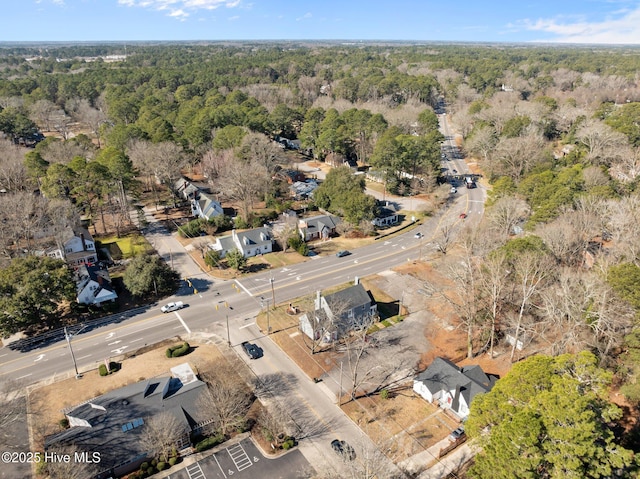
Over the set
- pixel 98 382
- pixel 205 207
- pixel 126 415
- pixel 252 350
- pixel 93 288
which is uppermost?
pixel 205 207

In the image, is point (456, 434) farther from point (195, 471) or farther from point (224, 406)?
point (195, 471)

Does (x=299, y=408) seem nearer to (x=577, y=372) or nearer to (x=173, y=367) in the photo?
(x=173, y=367)

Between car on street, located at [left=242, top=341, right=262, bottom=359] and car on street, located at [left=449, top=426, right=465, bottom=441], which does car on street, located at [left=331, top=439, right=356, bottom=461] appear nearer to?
car on street, located at [left=449, top=426, right=465, bottom=441]

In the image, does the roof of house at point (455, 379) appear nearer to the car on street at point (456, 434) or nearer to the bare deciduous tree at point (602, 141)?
the car on street at point (456, 434)

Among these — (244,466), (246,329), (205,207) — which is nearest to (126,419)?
(244,466)

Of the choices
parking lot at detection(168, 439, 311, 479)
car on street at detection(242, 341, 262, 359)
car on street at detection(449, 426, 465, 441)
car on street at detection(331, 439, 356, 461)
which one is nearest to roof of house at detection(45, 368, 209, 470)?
parking lot at detection(168, 439, 311, 479)

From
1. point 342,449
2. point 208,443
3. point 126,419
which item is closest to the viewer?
A: point 126,419
